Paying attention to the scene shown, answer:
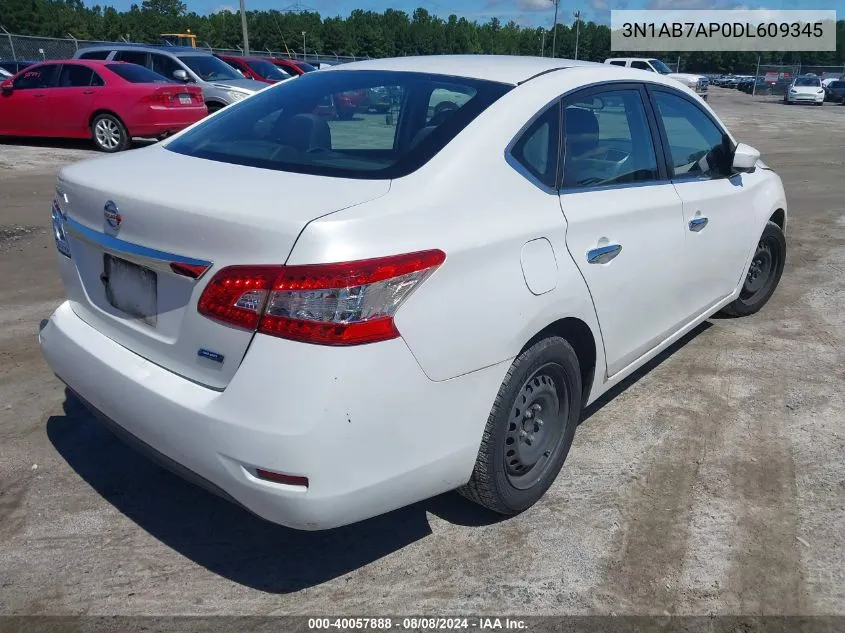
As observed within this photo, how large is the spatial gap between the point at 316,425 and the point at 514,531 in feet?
3.83

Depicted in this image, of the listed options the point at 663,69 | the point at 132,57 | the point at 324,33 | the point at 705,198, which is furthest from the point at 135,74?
the point at 324,33

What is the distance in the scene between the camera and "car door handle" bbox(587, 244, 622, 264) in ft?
9.45

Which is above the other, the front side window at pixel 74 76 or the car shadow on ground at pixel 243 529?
the front side window at pixel 74 76

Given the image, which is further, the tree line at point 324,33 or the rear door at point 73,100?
the tree line at point 324,33

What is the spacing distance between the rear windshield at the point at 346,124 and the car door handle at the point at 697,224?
135 centimetres

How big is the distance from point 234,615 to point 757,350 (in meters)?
3.67

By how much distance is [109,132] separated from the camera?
42.3 feet

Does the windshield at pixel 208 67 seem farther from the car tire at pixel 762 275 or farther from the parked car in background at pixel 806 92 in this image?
the parked car in background at pixel 806 92

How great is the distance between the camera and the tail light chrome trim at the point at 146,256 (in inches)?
88.2

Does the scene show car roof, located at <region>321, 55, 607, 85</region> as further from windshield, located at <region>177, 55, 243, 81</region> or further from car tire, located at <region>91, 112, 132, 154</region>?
windshield, located at <region>177, 55, 243, 81</region>

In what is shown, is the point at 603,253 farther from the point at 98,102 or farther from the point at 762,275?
the point at 98,102

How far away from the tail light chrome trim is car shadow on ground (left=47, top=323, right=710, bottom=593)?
108 centimetres

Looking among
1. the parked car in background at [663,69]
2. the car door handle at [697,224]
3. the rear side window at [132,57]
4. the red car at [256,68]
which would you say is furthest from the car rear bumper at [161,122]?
the parked car in background at [663,69]

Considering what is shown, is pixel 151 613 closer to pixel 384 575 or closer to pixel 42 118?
pixel 384 575
